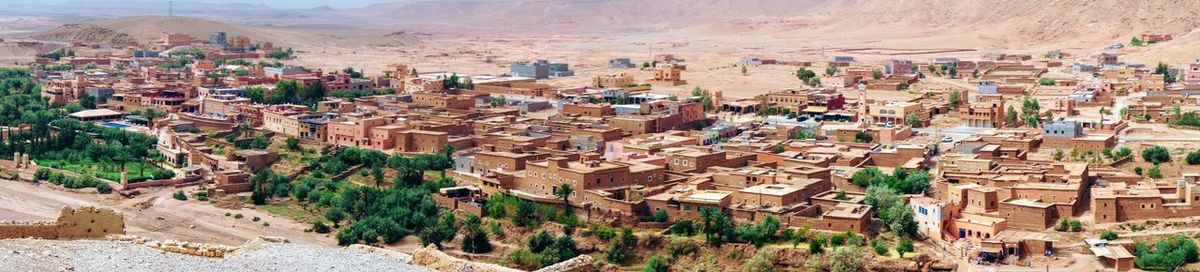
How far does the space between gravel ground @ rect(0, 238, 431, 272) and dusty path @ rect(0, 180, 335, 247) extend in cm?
1395

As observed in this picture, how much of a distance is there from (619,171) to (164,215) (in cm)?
787

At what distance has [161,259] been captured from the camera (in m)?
11.0

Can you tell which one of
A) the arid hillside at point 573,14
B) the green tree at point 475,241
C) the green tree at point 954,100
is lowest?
the green tree at point 475,241

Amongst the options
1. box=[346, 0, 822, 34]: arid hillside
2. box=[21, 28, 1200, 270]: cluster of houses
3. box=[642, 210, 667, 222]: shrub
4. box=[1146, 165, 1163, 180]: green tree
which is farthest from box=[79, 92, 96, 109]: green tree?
box=[346, 0, 822, 34]: arid hillside

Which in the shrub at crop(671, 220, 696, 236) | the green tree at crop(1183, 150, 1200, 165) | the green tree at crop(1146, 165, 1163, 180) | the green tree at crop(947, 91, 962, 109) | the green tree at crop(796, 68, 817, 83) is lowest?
the shrub at crop(671, 220, 696, 236)

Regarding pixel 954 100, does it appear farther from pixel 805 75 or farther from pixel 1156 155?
pixel 1156 155

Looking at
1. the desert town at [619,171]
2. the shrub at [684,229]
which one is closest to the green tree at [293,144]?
the desert town at [619,171]

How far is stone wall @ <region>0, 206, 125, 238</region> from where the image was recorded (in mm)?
12400

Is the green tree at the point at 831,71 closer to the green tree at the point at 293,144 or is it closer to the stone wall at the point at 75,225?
the green tree at the point at 293,144

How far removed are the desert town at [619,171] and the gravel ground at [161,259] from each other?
0.16m

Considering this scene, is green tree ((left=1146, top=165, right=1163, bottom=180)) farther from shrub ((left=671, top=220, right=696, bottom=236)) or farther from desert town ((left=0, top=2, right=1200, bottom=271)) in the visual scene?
shrub ((left=671, top=220, right=696, bottom=236))

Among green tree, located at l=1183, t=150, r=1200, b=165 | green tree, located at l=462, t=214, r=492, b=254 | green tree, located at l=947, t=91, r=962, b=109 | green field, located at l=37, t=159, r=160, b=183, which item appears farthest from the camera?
green tree, located at l=947, t=91, r=962, b=109

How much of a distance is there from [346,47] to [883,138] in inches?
2178

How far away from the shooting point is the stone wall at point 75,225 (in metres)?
12.4
